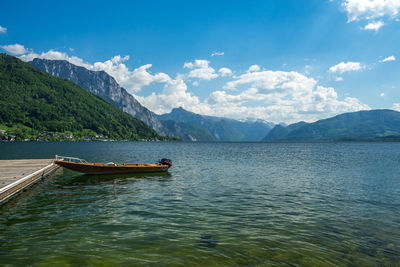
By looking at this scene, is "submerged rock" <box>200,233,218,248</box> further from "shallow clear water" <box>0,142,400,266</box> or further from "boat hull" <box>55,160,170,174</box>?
"boat hull" <box>55,160,170,174</box>

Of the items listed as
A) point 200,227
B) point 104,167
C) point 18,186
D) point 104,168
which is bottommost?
point 200,227

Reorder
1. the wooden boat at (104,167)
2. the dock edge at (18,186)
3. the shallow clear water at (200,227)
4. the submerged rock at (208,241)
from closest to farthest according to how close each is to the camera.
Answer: the shallow clear water at (200,227) → the submerged rock at (208,241) → the dock edge at (18,186) → the wooden boat at (104,167)

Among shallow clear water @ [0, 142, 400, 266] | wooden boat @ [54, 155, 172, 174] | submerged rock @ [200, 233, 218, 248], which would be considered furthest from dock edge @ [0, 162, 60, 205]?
submerged rock @ [200, 233, 218, 248]

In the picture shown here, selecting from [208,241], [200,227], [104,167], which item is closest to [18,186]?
[104,167]

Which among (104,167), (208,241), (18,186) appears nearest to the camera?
(208,241)

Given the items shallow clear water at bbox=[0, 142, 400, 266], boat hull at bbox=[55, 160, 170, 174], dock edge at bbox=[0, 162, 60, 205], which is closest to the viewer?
shallow clear water at bbox=[0, 142, 400, 266]

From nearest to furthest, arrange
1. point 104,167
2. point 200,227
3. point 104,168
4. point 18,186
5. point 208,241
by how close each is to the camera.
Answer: point 208,241
point 200,227
point 18,186
point 104,167
point 104,168

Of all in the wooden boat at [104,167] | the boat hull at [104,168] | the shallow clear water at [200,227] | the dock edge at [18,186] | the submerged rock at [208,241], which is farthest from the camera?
the boat hull at [104,168]

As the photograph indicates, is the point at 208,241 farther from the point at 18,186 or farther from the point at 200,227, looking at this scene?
the point at 18,186

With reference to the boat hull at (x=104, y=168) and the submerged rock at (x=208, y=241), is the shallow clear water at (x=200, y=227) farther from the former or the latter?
the boat hull at (x=104, y=168)

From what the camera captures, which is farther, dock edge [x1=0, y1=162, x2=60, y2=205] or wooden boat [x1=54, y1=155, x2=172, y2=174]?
wooden boat [x1=54, y1=155, x2=172, y2=174]

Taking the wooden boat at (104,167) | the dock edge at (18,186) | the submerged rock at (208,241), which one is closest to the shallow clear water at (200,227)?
the submerged rock at (208,241)

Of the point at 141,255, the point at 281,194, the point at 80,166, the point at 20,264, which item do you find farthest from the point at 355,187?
the point at 80,166

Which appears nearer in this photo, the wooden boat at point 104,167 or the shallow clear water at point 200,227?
the shallow clear water at point 200,227
